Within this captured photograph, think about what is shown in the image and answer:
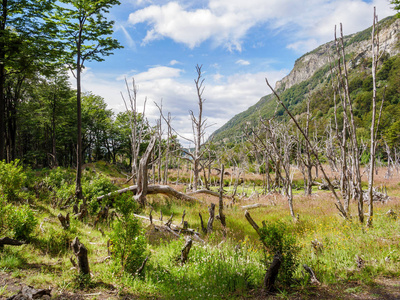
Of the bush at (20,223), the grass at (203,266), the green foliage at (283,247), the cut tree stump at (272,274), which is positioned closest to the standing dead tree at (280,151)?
the grass at (203,266)

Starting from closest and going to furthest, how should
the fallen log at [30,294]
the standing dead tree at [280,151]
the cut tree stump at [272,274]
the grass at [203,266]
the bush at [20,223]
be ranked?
the fallen log at [30,294] → the cut tree stump at [272,274] → the grass at [203,266] → the bush at [20,223] → the standing dead tree at [280,151]

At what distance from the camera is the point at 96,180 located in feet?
34.6

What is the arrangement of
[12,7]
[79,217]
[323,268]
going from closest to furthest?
1. [323,268]
2. [79,217]
3. [12,7]

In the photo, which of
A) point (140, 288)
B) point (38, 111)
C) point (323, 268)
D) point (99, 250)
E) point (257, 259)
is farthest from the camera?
point (38, 111)

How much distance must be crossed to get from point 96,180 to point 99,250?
5.36 m

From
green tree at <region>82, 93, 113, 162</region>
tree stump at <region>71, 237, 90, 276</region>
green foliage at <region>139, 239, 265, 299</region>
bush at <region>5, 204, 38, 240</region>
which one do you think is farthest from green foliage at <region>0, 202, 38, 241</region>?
green tree at <region>82, 93, 113, 162</region>

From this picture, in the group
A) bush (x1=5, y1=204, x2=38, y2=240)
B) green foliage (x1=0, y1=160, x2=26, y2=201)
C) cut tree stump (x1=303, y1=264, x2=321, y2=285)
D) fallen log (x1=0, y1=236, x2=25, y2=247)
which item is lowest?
cut tree stump (x1=303, y1=264, x2=321, y2=285)

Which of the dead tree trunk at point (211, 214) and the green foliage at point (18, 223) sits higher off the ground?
the green foliage at point (18, 223)

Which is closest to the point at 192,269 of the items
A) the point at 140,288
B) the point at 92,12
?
the point at 140,288

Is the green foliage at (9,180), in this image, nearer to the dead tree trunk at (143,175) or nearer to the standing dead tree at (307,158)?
the dead tree trunk at (143,175)

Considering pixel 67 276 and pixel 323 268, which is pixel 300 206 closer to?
pixel 323 268

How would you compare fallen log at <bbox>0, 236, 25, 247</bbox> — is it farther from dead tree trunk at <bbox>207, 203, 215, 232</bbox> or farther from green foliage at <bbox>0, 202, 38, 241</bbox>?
dead tree trunk at <bbox>207, 203, 215, 232</bbox>

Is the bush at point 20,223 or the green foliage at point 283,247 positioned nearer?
the green foliage at point 283,247

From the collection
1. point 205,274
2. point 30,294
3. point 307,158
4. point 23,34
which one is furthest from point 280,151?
point 23,34
